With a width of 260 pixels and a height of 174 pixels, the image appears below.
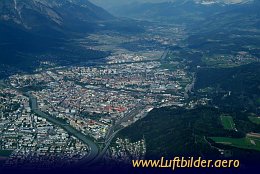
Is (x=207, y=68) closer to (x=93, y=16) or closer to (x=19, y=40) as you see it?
(x=19, y=40)

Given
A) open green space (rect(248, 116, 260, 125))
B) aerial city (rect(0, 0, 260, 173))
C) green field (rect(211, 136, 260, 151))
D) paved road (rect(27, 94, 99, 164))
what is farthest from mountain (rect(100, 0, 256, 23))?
green field (rect(211, 136, 260, 151))

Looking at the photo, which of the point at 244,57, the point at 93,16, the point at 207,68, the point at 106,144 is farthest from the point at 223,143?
the point at 93,16

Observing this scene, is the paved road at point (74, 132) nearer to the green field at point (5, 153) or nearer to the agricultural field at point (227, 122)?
the green field at point (5, 153)

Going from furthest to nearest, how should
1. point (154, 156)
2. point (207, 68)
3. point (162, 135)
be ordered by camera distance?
point (207, 68) < point (162, 135) < point (154, 156)

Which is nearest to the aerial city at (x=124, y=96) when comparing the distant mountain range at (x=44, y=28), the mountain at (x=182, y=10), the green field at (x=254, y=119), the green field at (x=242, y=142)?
the green field at (x=242, y=142)

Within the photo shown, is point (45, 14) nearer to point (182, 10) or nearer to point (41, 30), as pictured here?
point (41, 30)

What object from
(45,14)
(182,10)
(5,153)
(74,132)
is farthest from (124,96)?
(182,10)

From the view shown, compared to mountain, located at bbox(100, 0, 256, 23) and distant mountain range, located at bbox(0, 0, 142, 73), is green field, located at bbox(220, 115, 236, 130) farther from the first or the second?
mountain, located at bbox(100, 0, 256, 23)
